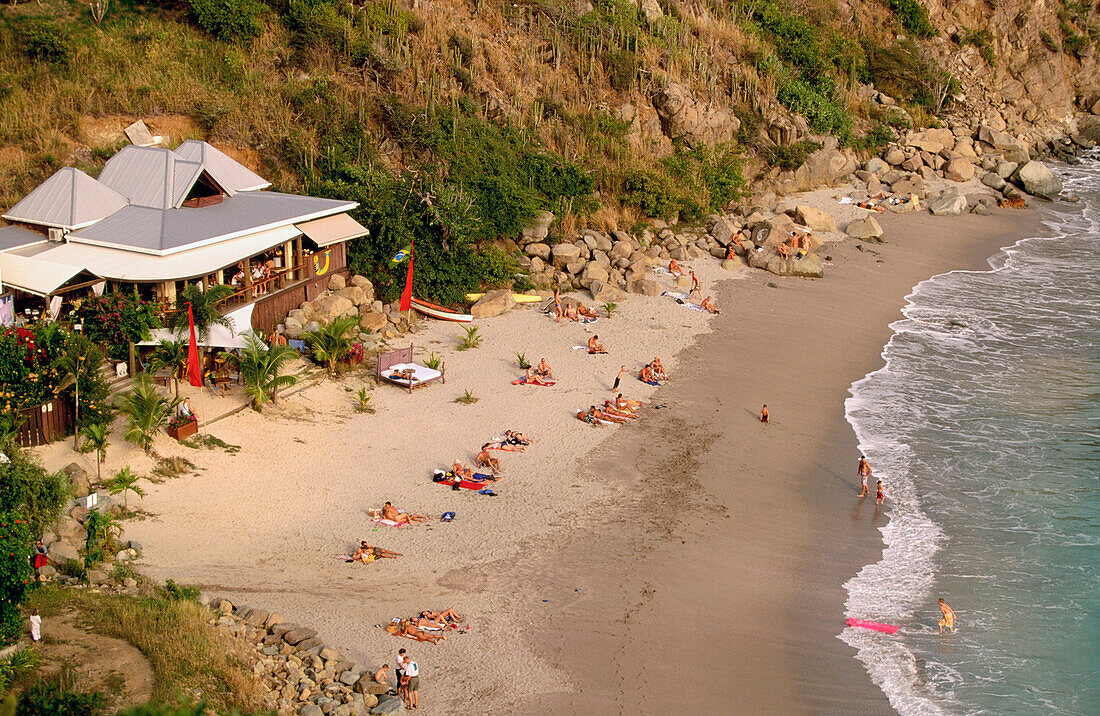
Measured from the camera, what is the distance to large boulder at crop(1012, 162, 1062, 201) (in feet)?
158

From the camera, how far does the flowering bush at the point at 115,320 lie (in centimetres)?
2133

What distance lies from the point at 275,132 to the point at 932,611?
25.5 meters

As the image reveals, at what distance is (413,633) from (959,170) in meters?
43.5

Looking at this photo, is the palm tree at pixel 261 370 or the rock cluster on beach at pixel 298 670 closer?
the rock cluster on beach at pixel 298 670

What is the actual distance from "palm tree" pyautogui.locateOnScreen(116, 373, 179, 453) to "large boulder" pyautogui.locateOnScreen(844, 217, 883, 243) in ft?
95.3

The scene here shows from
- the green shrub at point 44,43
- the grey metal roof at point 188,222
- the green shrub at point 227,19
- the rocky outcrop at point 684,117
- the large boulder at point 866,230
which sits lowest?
the large boulder at point 866,230

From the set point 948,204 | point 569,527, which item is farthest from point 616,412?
point 948,204

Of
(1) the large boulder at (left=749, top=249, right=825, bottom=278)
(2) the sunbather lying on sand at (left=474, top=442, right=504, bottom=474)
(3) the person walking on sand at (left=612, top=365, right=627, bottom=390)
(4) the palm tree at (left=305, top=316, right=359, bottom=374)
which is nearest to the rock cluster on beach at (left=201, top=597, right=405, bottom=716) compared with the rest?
(2) the sunbather lying on sand at (left=474, top=442, right=504, bottom=474)

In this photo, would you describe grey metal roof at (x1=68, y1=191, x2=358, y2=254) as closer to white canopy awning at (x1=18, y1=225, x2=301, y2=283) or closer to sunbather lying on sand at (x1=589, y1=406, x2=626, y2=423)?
white canopy awning at (x1=18, y1=225, x2=301, y2=283)

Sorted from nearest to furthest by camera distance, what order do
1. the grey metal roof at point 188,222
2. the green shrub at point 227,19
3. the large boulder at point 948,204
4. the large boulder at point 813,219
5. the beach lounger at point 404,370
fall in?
the grey metal roof at point 188,222 < the beach lounger at point 404,370 < the green shrub at point 227,19 < the large boulder at point 813,219 < the large boulder at point 948,204

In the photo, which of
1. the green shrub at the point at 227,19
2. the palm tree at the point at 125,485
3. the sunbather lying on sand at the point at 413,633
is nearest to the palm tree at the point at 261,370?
the palm tree at the point at 125,485

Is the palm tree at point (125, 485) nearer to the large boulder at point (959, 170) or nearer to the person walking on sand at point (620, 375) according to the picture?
the person walking on sand at point (620, 375)

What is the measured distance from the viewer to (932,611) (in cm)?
1636

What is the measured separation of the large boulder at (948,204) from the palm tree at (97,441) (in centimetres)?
3730
